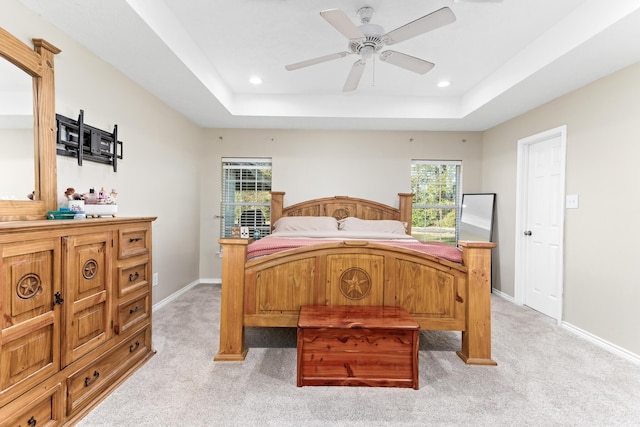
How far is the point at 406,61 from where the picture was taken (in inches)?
93.4

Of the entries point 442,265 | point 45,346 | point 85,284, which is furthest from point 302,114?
point 45,346

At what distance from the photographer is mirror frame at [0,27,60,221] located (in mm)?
1769

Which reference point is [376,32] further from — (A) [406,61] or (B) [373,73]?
(B) [373,73]

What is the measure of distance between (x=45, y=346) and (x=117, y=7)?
1962mm

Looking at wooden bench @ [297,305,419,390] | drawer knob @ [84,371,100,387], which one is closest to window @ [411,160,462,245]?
wooden bench @ [297,305,419,390]

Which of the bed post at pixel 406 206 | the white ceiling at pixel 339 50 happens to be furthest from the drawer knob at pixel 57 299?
the bed post at pixel 406 206

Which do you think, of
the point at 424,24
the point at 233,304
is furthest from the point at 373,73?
the point at 233,304

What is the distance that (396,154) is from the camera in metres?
4.66

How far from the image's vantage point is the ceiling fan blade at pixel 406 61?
2293 millimetres

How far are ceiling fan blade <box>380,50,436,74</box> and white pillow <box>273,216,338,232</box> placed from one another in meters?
2.25

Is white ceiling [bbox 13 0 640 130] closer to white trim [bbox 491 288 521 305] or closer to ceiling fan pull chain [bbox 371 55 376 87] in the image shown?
ceiling fan pull chain [bbox 371 55 376 87]

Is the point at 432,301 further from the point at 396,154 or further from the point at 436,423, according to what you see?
the point at 396,154

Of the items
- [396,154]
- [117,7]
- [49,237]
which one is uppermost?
[117,7]

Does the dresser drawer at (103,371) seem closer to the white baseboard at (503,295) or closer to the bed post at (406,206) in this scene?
the bed post at (406,206)
